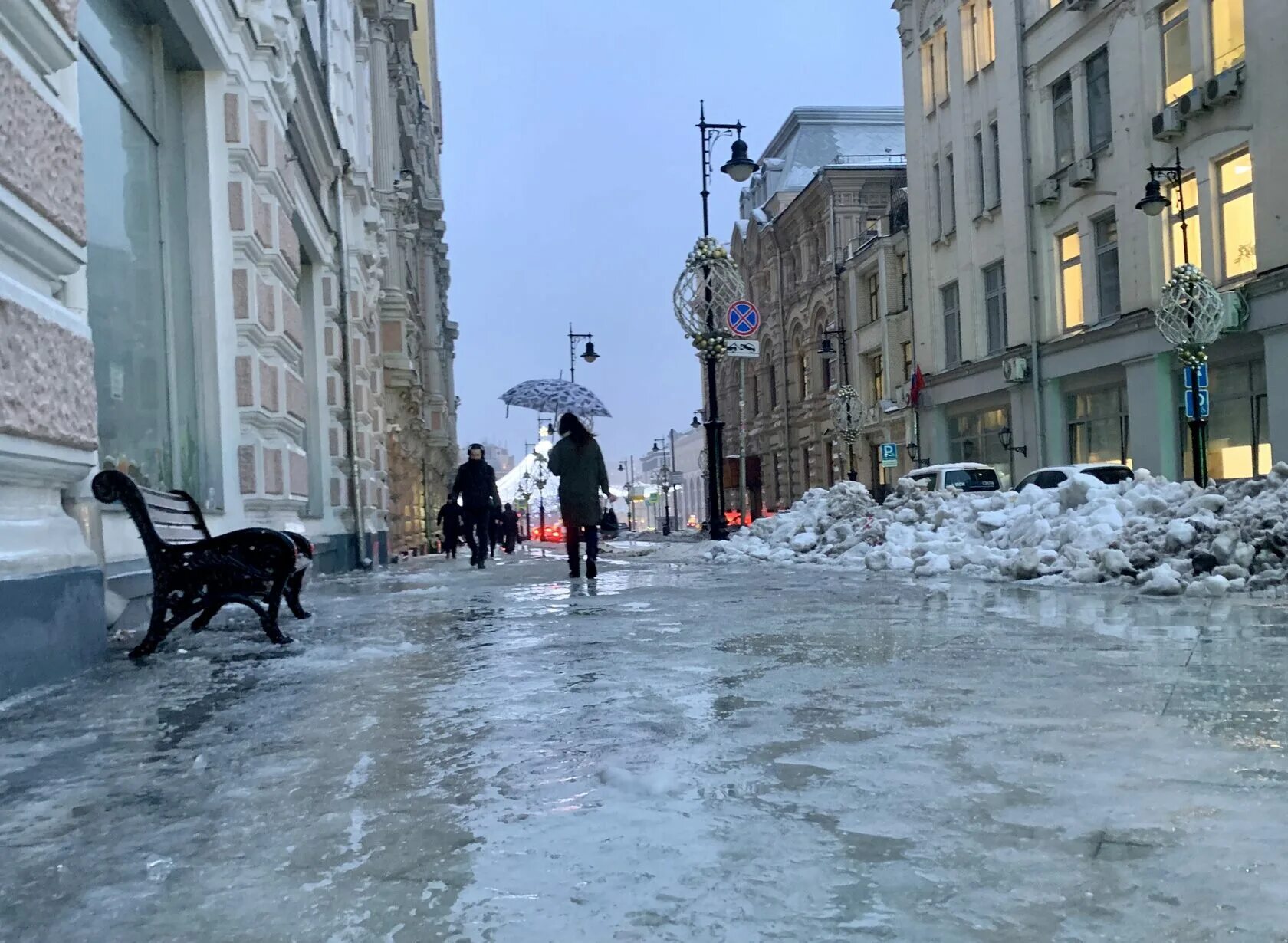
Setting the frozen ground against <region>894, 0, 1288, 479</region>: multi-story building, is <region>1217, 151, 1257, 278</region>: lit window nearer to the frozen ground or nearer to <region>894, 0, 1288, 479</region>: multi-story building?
<region>894, 0, 1288, 479</region>: multi-story building

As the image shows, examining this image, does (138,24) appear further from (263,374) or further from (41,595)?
(41,595)

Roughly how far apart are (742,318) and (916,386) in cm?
1466

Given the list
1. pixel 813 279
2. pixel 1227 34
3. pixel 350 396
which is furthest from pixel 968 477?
pixel 813 279

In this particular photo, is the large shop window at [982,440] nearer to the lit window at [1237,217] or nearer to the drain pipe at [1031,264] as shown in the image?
the drain pipe at [1031,264]

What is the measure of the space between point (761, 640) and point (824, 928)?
11.2 feet

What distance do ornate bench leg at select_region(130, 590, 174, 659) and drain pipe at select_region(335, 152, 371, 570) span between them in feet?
29.1

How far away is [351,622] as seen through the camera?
6.45m

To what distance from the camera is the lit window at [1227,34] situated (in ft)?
61.6

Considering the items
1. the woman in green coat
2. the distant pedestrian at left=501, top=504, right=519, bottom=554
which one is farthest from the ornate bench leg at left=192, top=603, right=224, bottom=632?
the distant pedestrian at left=501, top=504, right=519, bottom=554

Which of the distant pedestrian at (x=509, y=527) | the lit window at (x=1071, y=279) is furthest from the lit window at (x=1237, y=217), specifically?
the distant pedestrian at (x=509, y=527)

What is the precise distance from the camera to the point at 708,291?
17.9 metres

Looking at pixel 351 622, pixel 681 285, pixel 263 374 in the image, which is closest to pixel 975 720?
pixel 351 622

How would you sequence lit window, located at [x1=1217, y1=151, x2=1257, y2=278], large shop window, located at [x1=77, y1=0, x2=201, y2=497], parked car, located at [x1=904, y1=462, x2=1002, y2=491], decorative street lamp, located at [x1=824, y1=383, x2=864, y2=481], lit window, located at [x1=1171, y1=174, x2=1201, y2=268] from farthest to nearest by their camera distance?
decorative street lamp, located at [x1=824, y1=383, x2=864, y2=481] < parked car, located at [x1=904, y1=462, x2=1002, y2=491] < lit window, located at [x1=1171, y1=174, x2=1201, y2=268] < lit window, located at [x1=1217, y1=151, x2=1257, y2=278] < large shop window, located at [x1=77, y1=0, x2=201, y2=497]

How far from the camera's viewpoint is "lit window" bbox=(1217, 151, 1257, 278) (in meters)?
18.7
